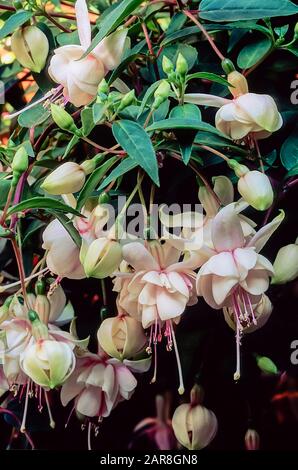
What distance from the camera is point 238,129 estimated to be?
0.56m

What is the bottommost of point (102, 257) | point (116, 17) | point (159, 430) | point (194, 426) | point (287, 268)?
point (159, 430)

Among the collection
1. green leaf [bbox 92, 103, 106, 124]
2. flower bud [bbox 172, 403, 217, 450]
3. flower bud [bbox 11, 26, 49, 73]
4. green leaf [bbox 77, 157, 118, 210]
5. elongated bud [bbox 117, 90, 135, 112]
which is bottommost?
flower bud [bbox 172, 403, 217, 450]

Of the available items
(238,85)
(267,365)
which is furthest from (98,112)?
(267,365)

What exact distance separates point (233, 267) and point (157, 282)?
62mm

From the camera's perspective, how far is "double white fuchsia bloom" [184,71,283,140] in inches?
21.5

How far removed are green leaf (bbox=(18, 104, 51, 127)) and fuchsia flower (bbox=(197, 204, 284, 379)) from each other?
0.67 feet

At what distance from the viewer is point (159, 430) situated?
912mm

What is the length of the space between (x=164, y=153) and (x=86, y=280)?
237 mm

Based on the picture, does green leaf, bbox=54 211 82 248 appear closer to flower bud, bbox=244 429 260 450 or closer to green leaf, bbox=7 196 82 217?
green leaf, bbox=7 196 82 217

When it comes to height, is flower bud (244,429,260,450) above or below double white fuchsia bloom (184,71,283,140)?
below

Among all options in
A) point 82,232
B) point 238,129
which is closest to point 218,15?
point 238,129

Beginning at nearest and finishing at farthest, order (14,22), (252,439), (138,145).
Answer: (138,145), (14,22), (252,439)

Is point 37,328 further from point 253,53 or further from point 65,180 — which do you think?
point 253,53

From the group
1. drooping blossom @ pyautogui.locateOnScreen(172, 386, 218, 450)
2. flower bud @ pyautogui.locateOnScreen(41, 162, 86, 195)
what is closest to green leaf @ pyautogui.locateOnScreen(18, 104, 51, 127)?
flower bud @ pyautogui.locateOnScreen(41, 162, 86, 195)
